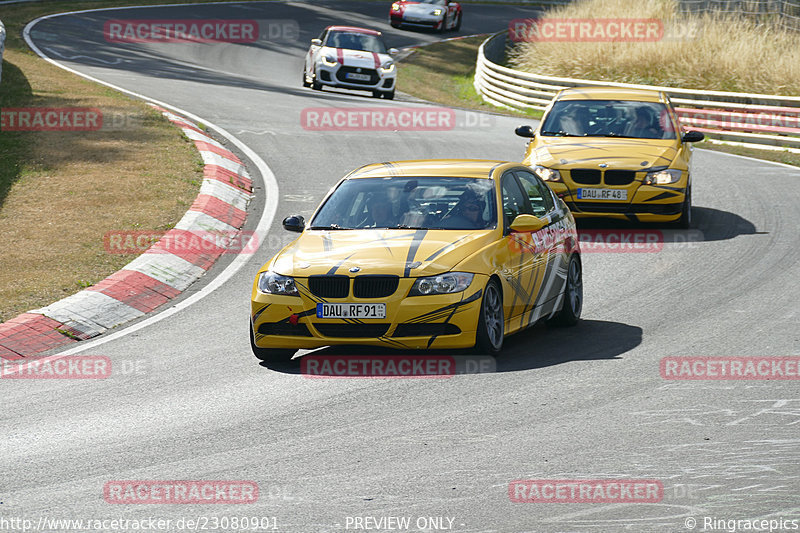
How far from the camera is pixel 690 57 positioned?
33.2 meters

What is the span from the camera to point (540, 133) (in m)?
16.8

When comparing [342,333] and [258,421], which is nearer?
[258,421]

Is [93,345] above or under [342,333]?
under

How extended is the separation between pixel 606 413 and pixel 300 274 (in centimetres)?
255

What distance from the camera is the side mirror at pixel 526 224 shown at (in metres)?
9.91

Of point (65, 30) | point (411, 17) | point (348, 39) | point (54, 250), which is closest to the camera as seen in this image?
point (54, 250)

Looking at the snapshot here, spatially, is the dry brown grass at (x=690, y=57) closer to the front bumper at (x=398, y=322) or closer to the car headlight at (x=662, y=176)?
the car headlight at (x=662, y=176)

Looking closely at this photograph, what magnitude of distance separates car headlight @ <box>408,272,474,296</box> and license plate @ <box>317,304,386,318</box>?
250 mm

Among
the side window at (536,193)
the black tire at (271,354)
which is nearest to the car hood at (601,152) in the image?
the side window at (536,193)

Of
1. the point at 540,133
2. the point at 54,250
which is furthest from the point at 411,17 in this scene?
the point at 54,250

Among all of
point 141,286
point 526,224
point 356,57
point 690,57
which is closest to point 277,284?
point 526,224

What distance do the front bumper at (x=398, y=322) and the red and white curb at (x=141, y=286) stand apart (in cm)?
246

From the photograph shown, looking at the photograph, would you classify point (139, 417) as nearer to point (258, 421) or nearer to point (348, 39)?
point (258, 421)

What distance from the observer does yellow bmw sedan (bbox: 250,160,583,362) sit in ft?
29.6
